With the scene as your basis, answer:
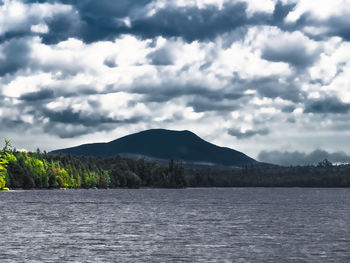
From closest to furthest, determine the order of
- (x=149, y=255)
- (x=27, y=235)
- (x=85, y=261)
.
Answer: (x=85, y=261) < (x=149, y=255) < (x=27, y=235)

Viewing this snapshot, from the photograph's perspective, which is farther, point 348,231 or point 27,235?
point 348,231

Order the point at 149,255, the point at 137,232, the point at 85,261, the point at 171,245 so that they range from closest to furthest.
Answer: the point at 85,261
the point at 149,255
the point at 171,245
the point at 137,232

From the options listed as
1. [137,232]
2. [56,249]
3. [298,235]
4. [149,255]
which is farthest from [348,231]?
[56,249]

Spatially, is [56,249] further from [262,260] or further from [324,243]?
[324,243]

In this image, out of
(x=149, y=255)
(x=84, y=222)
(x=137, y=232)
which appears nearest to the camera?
(x=149, y=255)

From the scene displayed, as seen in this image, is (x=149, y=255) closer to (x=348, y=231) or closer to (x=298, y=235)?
(x=298, y=235)

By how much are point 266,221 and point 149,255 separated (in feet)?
161

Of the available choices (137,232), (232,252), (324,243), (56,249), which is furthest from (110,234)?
(324,243)

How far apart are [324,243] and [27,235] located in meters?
35.6

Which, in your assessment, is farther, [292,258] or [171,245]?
[171,245]

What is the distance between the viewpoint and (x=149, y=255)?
53.6 m

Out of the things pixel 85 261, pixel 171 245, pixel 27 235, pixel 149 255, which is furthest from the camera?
pixel 27 235

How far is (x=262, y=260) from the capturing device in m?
50.5

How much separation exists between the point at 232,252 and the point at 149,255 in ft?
28.0
